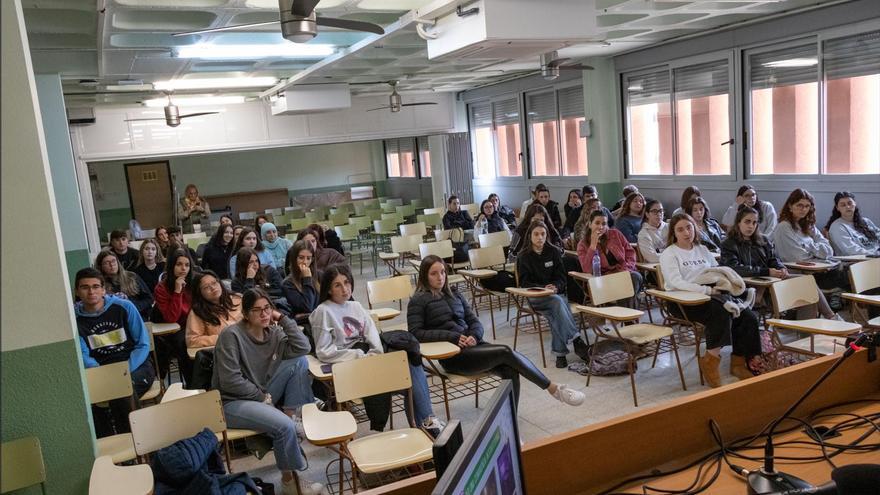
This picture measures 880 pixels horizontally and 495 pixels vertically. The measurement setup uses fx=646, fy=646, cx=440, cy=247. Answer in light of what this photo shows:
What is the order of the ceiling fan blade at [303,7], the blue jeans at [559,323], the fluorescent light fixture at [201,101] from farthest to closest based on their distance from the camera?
the fluorescent light fixture at [201,101]
the blue jeans at [559,323]
the ceiling fan blade at [303,7]

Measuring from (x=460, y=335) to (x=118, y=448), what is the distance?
6.85 ft

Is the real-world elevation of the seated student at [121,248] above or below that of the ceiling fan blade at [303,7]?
below

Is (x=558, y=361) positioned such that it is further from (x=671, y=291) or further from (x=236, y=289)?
(x=236, y=289)

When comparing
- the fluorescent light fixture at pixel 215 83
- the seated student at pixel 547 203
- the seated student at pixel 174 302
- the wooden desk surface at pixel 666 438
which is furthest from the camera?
the seated student at pixel 547 203

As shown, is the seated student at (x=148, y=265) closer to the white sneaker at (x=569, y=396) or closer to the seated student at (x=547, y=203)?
the white sneaker at (x=569, y=396)

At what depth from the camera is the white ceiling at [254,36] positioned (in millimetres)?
4938

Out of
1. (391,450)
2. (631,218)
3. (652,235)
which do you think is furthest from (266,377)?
(631,218)

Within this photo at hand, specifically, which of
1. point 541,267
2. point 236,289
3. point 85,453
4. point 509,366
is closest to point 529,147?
point 541,267

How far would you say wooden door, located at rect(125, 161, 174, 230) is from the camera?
15062 millimetres

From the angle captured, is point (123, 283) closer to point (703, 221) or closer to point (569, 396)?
point (569, 396)

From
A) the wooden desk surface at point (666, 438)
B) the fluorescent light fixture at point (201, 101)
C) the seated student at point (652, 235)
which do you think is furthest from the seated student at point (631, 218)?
the fluorescent light fixture at point (201, 101)

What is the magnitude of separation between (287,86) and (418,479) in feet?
26.6

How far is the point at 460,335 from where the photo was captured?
14.1 ft

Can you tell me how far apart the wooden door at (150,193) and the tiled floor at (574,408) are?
12475 millimetres
